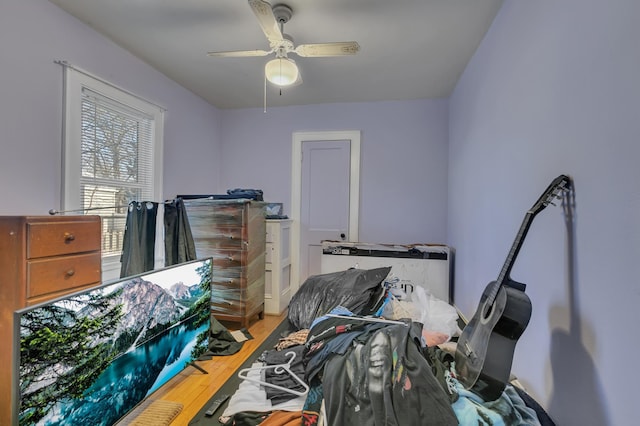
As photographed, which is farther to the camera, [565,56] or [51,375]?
[565,56]

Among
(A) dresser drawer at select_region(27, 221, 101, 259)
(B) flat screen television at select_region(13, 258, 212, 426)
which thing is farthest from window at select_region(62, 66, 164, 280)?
(B) flat screen television at select_region(13, 258, 212, 426)

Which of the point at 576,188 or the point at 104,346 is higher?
the point at 576,188

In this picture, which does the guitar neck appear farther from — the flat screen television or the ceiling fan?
the flat screen television

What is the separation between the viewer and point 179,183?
11.0ft

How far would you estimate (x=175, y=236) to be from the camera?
2.31m

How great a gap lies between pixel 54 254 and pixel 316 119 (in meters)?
3.05

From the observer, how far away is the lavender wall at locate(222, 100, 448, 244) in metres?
3.64

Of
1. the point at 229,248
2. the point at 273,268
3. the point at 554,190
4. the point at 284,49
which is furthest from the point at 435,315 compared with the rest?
the point at 284,49

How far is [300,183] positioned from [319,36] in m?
1.89

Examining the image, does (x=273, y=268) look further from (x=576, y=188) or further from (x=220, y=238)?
(x=576, y=188)

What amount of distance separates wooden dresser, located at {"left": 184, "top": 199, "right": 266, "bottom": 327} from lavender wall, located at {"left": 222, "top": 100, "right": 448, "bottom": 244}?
1.14m

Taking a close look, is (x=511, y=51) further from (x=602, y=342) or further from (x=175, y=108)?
(x=175, y=108)

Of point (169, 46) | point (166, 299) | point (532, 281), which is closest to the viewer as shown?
point (532, 281)

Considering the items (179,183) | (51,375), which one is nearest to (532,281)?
(51,375)
